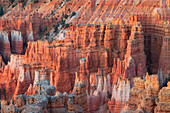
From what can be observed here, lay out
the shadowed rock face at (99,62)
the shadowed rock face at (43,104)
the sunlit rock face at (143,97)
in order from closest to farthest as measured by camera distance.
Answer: the shadowed rock face at (43,104) < the sunlit rock face at (143,97) < the shadowed rock face at (99,62)

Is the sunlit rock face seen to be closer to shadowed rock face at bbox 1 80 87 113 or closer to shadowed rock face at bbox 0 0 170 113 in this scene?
shadowed rock face at bbox 1 80 87 113

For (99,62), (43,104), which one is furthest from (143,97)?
(99,62)

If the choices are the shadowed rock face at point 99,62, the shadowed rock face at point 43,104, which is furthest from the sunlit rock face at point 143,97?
the shadowed rock face at point 99,62

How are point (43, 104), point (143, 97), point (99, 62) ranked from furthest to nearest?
point (99, 62) < point (143, 97) < point (43, 104)

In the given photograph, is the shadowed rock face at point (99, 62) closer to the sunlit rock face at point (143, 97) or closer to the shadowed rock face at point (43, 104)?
the sunlit rock face at point (143, 97)

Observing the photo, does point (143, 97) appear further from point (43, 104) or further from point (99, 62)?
point (99, 62)

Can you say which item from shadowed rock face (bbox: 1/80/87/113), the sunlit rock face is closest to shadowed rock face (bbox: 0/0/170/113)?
the sunlit rock face

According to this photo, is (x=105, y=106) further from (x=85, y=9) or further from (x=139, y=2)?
(x=85, y=9)

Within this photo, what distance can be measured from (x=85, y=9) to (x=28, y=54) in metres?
28.2

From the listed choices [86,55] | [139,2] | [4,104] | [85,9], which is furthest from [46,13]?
[4,104]

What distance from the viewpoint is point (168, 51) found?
116ft

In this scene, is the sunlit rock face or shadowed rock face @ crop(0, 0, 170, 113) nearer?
the sunlit rock face

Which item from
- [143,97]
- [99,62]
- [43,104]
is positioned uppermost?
A: [43,104]

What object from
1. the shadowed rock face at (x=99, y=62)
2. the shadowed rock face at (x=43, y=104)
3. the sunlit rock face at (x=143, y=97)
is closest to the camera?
the shadowed rock face at (x=43, y=104)
